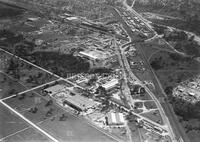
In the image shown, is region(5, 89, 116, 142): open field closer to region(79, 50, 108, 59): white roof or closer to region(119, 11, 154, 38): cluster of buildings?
region(79, 50, 108, 59): white roof

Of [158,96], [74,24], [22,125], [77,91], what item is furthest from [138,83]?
[74,24]

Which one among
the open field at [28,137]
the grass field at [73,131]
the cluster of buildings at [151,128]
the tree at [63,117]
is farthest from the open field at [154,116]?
the open field at [28,137]

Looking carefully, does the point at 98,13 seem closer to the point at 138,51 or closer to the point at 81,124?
the point at 138,51

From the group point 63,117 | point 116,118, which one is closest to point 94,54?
point 63,117

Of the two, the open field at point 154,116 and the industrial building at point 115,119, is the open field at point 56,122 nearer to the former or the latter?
the industrial building at point 115,119

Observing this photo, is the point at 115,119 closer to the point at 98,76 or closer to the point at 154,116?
the point at 154,116
